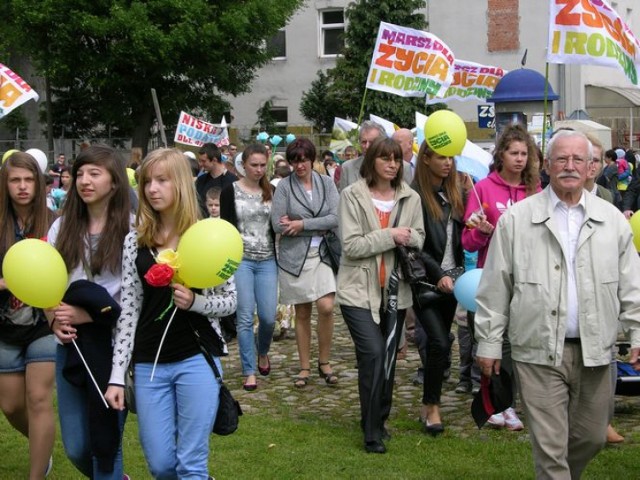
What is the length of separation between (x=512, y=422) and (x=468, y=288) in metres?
1.46

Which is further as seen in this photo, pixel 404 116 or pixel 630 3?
pixel 630 3

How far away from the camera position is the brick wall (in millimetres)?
38469

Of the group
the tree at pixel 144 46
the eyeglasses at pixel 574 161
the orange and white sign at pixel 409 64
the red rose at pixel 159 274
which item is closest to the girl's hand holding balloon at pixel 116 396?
the red rose at pixel 159 274

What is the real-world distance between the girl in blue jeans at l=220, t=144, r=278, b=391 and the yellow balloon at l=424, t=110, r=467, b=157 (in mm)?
2121

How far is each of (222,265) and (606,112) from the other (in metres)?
36.4

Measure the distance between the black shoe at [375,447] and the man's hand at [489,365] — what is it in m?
1.91

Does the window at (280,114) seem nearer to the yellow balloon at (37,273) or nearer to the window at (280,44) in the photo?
the window at (280,44)

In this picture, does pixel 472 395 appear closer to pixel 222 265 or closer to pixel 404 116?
pixel 222 265

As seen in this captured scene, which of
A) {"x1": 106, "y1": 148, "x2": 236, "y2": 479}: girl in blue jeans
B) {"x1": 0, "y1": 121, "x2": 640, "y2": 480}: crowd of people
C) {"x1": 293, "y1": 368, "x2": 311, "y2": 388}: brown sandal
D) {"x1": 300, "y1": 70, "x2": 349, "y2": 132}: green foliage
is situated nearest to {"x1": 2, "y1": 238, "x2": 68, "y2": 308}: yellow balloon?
{"x1": 0, "y1": 121, "x2": 640, "y2": 480}: crowd of people

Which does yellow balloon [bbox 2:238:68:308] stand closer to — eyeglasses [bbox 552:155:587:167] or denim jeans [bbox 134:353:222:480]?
denim jeans [bbox 134:353:222:480]

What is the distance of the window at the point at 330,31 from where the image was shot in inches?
1662

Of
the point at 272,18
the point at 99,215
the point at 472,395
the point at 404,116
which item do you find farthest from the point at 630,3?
Answer: the point at 99,215

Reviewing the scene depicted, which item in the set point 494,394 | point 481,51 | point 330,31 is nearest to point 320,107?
point 330,31

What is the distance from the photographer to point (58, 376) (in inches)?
199
